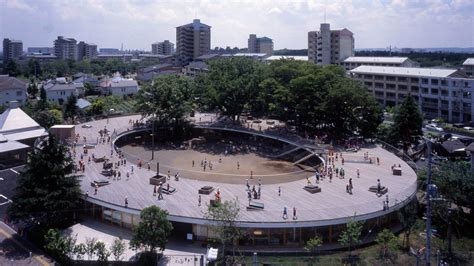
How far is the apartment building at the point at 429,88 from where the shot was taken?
7406 centimetres

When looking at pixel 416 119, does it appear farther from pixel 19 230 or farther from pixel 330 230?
pixel 19 230

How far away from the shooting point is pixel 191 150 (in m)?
56.4

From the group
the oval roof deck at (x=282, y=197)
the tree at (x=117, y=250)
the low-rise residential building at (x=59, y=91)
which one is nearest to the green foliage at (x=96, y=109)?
the low-rise residential building at (x=59, y=91)

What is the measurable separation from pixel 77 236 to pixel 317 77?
36.3 m

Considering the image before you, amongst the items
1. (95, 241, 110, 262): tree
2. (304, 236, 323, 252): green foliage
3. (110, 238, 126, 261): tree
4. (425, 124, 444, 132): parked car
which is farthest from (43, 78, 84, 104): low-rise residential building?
(304, 236, 323, 252): green foliage

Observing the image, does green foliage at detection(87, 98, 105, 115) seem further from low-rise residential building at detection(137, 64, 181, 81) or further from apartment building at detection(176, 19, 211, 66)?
apartment building at detection(176, 19, 211, 66)

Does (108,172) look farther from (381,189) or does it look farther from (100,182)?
(381,189)

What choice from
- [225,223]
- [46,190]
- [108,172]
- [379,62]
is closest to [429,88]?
[379,62]

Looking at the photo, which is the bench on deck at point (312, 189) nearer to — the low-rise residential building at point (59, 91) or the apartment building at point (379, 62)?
the low-rise residential building at point (59, 91)

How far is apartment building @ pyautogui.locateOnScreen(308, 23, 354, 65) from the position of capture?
112m

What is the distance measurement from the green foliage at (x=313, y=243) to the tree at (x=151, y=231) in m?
8.92

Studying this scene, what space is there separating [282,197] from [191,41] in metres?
127

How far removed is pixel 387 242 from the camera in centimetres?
2689

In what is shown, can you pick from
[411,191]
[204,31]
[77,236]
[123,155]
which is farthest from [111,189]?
[204,31]
